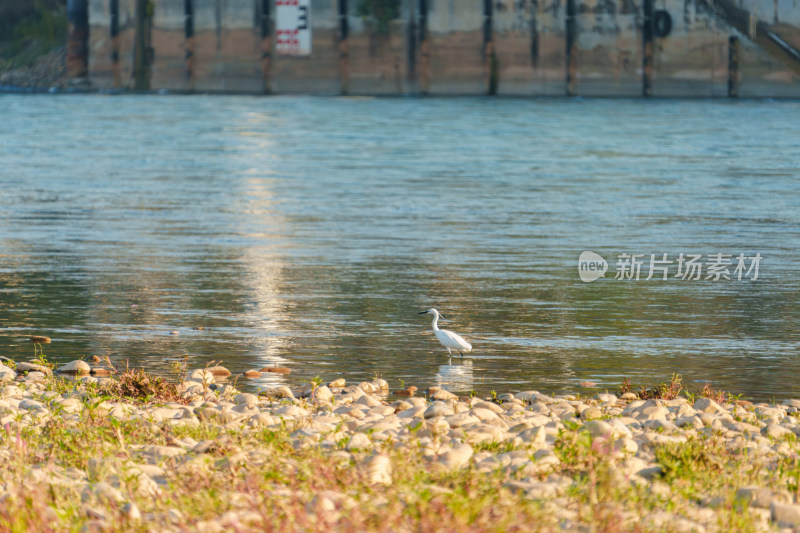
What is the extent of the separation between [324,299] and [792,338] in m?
5.58

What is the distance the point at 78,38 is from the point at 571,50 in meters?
32.6

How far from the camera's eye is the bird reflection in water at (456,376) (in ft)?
34.5

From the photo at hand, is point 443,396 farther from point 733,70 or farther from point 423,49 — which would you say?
point 423,49

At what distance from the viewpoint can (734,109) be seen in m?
55.8

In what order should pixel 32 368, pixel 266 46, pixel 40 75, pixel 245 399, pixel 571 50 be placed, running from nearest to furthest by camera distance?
1. pixel 245 399
2. pixel 32 368
3. pixel 571 50
4. pixel 266 46
5. pixel 40 75

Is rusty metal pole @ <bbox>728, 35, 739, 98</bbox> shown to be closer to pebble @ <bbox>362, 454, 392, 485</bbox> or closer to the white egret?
the white egret

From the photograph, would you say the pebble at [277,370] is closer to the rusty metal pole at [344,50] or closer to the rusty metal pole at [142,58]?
the rusty metal pole at [344,50]

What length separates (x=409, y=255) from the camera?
1802cm

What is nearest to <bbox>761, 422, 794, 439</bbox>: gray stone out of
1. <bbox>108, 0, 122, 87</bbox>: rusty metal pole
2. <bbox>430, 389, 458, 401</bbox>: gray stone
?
<bbox>430, 389, 458, 401</bbox>: gray stone

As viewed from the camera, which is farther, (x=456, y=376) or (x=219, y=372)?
(x=456, y=376)

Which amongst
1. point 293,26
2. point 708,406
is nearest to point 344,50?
point 293,26

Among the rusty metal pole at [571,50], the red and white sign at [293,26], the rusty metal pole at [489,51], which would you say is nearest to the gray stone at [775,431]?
the rusty metal pole at [571,50]

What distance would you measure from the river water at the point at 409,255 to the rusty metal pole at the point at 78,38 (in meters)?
Answer: 33.6

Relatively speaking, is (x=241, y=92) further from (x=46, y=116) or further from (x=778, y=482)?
(x=778, y=482)
